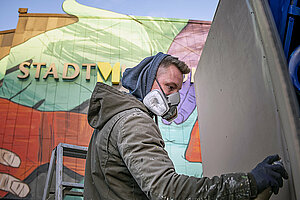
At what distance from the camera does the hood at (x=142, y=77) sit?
1.71 meters

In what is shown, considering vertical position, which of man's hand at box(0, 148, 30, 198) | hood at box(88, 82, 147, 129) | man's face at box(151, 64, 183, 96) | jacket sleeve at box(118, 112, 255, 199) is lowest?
man's hand at box(0, 148, 30, 198)

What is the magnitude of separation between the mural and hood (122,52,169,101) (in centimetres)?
391

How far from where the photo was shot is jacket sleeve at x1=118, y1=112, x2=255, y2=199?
0.95 m

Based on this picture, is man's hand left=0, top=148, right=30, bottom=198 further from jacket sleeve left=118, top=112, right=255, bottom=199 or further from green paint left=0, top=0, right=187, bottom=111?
jacket sleeve left=118, top=112, right=255, bottom=199

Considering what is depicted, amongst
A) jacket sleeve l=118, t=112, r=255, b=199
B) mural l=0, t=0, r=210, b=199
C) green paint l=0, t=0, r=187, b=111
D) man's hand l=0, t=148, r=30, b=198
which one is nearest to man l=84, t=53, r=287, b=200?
jacket sleeve l=118, t=112, r=255, b=199

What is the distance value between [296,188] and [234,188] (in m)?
0.21

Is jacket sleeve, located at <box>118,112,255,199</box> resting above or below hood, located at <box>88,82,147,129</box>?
below

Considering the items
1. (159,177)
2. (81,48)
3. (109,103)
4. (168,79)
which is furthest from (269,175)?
(81,48)

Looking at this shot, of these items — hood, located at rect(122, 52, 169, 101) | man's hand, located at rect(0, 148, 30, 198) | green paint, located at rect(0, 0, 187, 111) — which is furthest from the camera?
green paint, located at rect(0, 0, 187, 111)

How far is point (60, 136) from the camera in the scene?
17.8 ft

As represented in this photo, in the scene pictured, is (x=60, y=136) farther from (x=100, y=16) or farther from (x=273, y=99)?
(x=273, y=99)

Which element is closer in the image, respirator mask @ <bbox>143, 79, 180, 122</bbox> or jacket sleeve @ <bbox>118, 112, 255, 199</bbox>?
jacket sleeve @ <bbox>118, 112, 255, 199</bbox>

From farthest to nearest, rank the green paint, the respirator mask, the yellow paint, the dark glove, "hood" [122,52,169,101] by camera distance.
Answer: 1. the yellow paint
2. the green paint
3. "hood" [122,52,169,101]
4. the respirator mask
5. the dark glove

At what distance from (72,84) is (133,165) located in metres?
5.20
